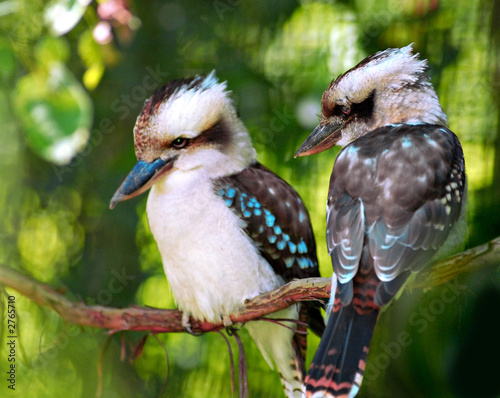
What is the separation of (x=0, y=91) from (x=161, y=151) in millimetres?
584

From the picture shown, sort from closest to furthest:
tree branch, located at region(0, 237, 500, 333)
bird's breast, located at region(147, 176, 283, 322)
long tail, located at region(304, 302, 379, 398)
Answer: long tail, located at region(304, 302, 379, 398)
tree branch, located at region(0, 237, 500, 333)
bird's breast, located at region(147, 176, 283, 322)

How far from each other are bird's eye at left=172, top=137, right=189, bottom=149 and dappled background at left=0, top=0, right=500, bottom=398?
16cm

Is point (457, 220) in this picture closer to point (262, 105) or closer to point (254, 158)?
point (254, 158)

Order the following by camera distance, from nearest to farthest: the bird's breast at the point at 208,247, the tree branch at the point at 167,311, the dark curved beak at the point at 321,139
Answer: the tree branch at the point at 167,311 → the dark curved beak at the point at 321,139 → the bird's breast at the point at 208,247

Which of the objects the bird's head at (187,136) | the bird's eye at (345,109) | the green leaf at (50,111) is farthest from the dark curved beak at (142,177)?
the bird's eye at (345,109)

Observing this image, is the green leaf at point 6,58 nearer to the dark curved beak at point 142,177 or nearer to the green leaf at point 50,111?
the green leaf at point 50,111

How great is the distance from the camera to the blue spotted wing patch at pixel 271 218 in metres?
0.92

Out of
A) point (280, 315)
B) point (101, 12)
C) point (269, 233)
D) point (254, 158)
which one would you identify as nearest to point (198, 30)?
point (101, 12)

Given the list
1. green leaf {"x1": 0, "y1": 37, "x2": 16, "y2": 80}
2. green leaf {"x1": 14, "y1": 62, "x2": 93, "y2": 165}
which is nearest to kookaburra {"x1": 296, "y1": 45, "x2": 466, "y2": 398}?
green leaf {"x1": 14, "y1": 62, "x2": 93, "y2": 165}

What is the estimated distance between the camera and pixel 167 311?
94cm

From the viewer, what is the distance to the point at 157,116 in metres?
0.86

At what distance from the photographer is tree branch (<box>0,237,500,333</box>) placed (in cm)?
69

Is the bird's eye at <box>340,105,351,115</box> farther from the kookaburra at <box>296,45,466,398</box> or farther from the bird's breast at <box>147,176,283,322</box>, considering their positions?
the bird's breast at <box>147,176,283,322</box>

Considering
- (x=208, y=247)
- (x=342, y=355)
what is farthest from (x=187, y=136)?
(x=342, y=355)
